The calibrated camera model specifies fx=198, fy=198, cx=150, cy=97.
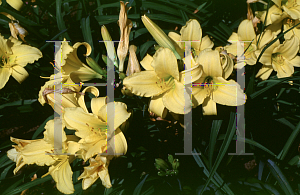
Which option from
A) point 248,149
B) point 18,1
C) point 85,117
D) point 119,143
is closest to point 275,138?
point 248,149

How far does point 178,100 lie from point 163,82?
0.11 meters

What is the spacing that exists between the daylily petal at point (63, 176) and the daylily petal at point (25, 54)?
68 cm

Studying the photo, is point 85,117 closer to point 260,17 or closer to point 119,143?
point 119,143

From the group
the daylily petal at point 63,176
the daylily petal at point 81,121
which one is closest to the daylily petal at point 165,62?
the daylily petal at point 81,121

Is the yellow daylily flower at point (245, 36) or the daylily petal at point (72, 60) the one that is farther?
the yellow daylily flower at point (245, 36)

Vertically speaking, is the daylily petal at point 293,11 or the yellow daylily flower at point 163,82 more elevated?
the daylily petal at point 293,11

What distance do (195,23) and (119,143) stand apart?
2.14ft

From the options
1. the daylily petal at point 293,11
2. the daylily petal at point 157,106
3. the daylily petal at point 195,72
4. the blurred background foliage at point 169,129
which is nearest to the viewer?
the daylily petal at point 195,72

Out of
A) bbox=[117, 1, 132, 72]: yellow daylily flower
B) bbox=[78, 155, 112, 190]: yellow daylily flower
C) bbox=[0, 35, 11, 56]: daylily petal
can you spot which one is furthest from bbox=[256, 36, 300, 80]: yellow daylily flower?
bbox=[0, 35, 11, 56]: daylily petal

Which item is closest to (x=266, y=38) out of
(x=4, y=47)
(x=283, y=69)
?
(x=283, y=69)

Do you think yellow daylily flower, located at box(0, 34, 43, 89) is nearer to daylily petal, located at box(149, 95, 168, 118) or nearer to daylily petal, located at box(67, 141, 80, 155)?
daylily petal, located at box(67, 141, 80, 155)

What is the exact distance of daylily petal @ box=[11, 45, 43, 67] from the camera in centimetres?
121

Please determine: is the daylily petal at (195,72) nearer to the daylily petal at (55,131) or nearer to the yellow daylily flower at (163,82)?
the yellow daylily flower at (163,82)

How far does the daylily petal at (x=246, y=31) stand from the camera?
3.70 feet
